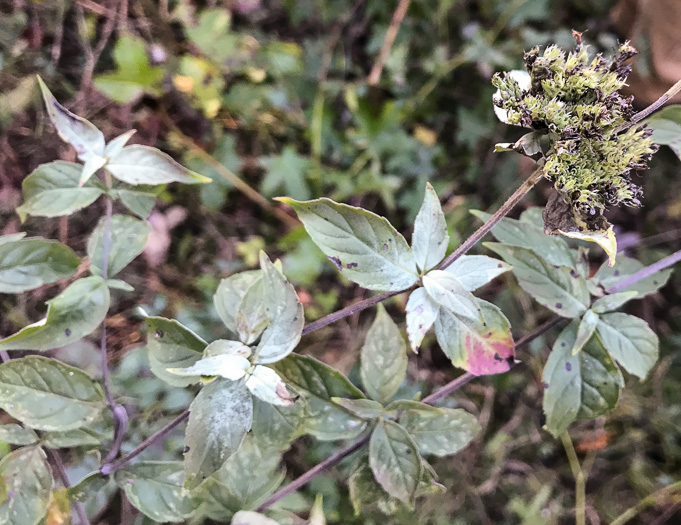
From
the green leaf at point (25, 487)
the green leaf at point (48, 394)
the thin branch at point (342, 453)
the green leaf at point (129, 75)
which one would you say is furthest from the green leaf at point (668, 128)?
the green leaf at point (129, 75)

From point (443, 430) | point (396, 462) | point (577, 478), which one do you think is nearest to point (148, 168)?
point (396, 462)

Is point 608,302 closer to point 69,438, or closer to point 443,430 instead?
point 443,430

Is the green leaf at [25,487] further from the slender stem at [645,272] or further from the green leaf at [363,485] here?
the slender stem at [645,272]

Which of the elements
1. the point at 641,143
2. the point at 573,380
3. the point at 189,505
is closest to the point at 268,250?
the point at 189,505

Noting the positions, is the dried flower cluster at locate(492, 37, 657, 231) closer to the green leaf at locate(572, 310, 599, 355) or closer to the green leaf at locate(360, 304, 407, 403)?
the green leaf at locate(572, 310, 599, 355)

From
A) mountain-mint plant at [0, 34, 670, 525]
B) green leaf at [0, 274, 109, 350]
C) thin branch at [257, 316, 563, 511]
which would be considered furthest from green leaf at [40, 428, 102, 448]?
thin branch at [257, 316, 563, 511]

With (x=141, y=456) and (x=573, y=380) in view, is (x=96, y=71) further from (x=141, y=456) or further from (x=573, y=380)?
(x=573, y=380)
